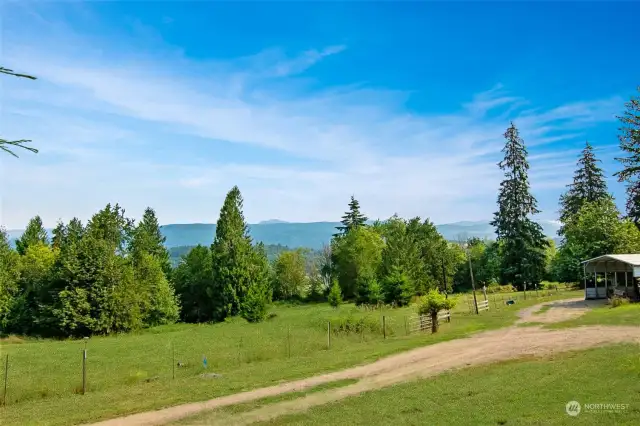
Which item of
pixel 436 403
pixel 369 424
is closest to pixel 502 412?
pixel 436 403

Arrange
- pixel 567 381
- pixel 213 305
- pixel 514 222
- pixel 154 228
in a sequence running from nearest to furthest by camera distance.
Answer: pixel 567 381
pixel 213 305
pixel 514 222
pixel 154 228

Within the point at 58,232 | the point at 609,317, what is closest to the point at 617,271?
the point at 609,317

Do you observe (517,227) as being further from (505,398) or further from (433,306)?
(505,398)

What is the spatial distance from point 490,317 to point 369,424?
2515cm

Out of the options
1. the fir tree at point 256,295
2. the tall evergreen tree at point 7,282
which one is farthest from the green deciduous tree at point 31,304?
the fir tree at point 256,295

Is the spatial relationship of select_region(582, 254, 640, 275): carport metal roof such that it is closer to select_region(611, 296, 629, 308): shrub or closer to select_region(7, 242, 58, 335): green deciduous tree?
select_region(611, 296, 629, 308): shrub

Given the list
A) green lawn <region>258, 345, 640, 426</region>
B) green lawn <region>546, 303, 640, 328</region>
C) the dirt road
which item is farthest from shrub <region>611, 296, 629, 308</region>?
green lawn <region>258, 345, 640, 426</region>

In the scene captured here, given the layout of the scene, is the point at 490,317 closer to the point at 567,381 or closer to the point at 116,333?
the point at 567,381

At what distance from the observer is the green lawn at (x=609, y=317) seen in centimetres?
2578

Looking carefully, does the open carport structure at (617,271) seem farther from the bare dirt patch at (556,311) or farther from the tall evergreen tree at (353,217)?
the tall evergreen tree at (353,217)

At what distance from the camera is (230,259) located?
5722 cm

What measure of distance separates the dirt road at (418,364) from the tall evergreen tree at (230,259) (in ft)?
120

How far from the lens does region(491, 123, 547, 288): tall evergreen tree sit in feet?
206

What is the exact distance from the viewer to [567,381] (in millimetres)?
13359
